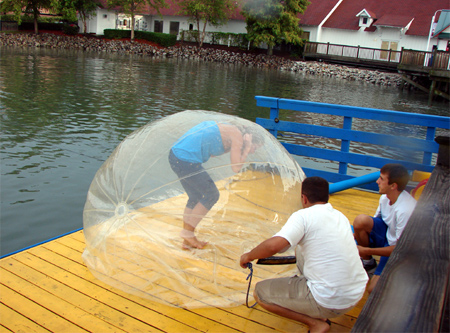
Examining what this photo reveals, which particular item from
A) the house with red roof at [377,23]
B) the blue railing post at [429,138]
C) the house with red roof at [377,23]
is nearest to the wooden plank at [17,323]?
the blue railing post at [429,138]

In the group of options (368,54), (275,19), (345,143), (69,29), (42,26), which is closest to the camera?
(345,143)

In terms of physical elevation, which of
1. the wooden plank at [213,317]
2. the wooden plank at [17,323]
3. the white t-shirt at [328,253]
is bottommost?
the wooden plank at [17,323]

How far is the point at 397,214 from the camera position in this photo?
12.1 ft

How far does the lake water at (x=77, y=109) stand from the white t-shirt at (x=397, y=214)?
5003 mm

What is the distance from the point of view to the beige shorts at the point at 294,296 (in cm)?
297

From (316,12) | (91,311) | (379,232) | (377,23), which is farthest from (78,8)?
(379,232)

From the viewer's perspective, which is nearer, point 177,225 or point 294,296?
point 294,296

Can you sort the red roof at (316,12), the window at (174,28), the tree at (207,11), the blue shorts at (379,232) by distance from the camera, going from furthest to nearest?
the window at (174,28) < the tree at (207,11) < the red roof at (316,12) < the blue shorts at (379,232)

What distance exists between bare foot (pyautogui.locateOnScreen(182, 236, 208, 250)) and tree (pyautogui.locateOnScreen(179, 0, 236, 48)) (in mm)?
44910

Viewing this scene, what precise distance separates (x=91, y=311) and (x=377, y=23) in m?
42.6

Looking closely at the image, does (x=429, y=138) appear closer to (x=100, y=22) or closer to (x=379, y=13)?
(x=379, y=13)

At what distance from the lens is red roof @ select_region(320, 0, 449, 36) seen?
1555 inches

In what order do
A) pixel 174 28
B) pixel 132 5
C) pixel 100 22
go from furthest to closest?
pixel 100 22 < pixel 174 28 < pixel 132 5

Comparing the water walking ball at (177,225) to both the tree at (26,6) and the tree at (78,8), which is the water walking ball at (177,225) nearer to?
the tree at (26,6)
